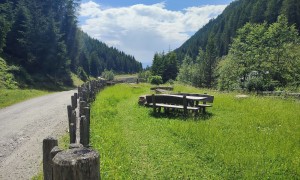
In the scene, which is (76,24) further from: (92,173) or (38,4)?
(92,173)

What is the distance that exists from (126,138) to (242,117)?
603cm

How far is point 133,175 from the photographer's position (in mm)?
6660

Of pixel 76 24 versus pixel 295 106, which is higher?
pixel 76 24

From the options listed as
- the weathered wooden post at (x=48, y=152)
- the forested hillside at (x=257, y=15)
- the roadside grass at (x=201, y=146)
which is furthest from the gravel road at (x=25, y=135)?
the forested hillside at (x=257, y=15)

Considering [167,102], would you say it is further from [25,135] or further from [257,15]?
[257,15]

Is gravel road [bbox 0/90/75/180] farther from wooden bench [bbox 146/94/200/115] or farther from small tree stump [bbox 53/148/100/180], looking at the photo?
small tree stump [bbox 53/148/100/180]

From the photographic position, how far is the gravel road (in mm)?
7729

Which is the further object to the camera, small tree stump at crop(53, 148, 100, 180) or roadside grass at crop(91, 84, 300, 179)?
roadside grass at crop(91, 84, 300, 179)

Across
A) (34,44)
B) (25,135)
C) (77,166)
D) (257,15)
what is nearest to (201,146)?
(77,166)

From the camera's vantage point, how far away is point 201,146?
8.55 m

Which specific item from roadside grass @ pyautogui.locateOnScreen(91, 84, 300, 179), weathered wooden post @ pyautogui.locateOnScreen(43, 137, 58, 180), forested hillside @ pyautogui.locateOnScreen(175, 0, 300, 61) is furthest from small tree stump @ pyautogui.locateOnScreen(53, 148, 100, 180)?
forested hillside @ pyautogui.locateOnScreen(175, 0, 300, 61)

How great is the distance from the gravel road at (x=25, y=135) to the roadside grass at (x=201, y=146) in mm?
1781

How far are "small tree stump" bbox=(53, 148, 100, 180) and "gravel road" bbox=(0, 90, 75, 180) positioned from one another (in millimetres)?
5815

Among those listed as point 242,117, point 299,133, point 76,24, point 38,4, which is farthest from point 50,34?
point 299,133
